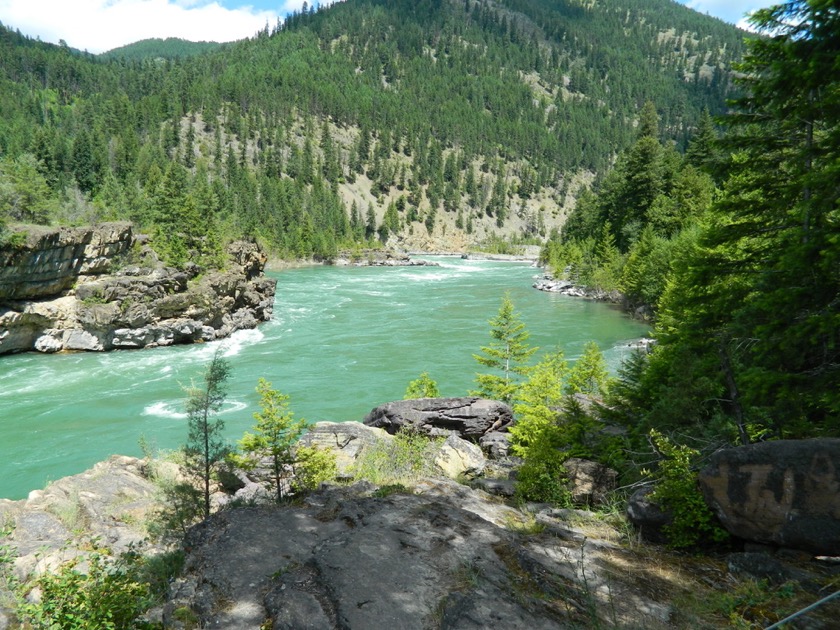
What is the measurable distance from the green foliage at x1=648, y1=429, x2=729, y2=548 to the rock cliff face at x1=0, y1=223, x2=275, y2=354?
1544 inches

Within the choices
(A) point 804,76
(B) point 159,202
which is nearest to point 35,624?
(A) point 804,76

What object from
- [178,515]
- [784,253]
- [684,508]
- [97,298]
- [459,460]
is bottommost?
[459,460]

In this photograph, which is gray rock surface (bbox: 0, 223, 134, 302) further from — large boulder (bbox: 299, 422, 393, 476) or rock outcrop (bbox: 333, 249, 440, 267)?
rock outcrop (bbox: 333, 249, 440, 267)

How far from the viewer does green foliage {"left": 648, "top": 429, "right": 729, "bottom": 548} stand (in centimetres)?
648

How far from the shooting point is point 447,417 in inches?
747

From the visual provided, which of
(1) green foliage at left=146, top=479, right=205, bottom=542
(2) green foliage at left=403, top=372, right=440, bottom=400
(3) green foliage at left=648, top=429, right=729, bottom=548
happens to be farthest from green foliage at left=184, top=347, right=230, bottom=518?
(2) green foliage at left=403, top=372, right=440, bottom=400

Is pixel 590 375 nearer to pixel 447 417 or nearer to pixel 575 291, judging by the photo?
pixel 447 417

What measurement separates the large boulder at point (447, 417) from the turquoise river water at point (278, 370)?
14.8 ft

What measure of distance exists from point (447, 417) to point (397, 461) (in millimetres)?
5694

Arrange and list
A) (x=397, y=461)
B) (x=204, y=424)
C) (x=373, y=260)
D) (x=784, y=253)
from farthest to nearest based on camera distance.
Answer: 1. (x=373, y=260)
2. (x=397, y=461)
3. (x=204, y=424)
4. (x=784, y=253)

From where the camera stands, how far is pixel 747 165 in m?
8.17

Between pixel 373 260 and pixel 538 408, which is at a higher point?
pixel 538 408

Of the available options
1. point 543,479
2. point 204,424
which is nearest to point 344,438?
point 204,424

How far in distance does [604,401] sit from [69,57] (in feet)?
785
